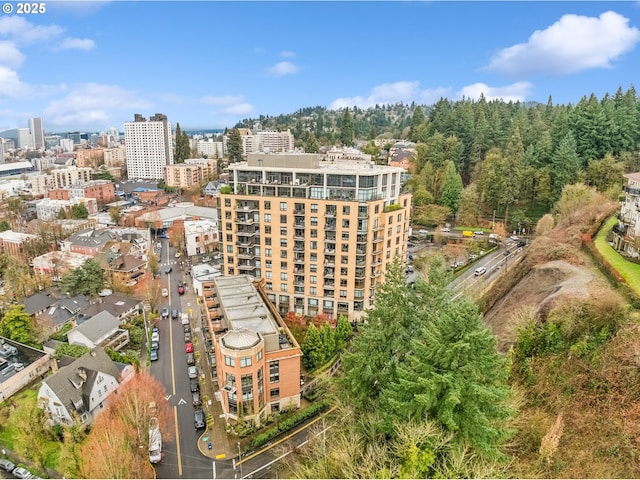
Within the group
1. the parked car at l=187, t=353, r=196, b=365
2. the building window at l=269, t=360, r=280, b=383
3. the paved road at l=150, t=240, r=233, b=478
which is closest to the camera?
the paved road at l=150, t=240, r=233, b=478

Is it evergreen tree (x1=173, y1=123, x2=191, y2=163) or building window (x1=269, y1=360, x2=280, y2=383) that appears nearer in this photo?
building window (x1=269, y1=360, x2=280, y2=383)

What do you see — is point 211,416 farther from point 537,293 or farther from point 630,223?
point 630,223

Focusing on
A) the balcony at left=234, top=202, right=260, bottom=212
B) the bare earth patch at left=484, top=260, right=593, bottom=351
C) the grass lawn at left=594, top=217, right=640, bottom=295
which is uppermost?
the balcony at left=234, top=202, right=260, bottom=212

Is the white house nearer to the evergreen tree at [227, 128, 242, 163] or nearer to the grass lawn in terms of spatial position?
the evergreen tree at [227, 128, 242, 163]

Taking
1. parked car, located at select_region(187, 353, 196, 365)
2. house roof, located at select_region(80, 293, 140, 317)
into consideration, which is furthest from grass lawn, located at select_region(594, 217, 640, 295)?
house roof, located at select_region(80, 293, 140, 317)

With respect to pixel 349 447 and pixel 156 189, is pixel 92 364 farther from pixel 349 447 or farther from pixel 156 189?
pixel 156 189

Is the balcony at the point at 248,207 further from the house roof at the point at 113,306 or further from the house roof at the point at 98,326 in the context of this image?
the house roof at the point at 113,306
